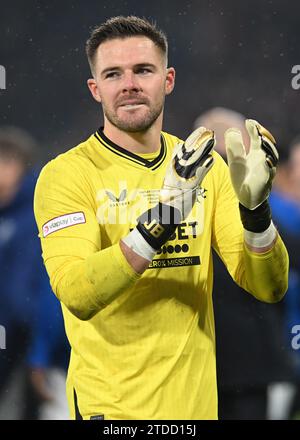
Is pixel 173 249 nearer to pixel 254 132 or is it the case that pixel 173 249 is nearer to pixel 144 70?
pixel 254 132

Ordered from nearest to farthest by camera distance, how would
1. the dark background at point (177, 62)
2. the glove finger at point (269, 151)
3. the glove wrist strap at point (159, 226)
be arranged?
the glove wrist strap at point (159, 226)
the glove finger at point (269, 151)
the dark background at point (177, 62)

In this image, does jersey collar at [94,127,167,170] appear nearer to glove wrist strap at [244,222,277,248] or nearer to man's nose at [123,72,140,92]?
man's nose at [123,72,140,92]

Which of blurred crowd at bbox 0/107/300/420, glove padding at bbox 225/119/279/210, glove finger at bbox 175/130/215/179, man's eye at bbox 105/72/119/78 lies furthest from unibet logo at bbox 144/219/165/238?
blurred crowd at bbox 0/107/300/420

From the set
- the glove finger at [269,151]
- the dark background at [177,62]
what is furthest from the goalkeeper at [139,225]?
the dark background at [177,62]

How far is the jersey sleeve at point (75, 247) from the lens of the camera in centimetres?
181

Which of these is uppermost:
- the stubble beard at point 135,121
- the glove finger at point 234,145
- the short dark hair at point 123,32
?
the short dark hair at point 123,32

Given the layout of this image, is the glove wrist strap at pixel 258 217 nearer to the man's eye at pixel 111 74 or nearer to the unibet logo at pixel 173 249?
the unibet logo at pixel 173 249

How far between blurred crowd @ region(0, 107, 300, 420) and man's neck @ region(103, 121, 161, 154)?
0.58 meters

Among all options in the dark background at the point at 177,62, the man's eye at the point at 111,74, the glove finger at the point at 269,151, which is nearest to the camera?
the glove finger at the point at 269,151

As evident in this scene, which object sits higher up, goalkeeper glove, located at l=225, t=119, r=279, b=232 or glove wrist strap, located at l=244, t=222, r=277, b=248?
goalkeeper glove, located at l=225, t=119, r=279, b=232

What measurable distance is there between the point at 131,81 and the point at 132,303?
1.89 feet

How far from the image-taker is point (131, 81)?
6.81 feet

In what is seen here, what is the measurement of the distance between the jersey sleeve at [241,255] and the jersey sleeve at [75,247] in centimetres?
36

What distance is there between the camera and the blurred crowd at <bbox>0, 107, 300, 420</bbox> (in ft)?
8.93
